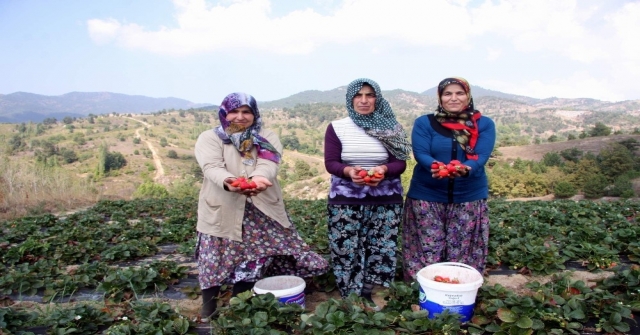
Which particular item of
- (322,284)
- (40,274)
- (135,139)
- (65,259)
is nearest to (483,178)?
(322,284)

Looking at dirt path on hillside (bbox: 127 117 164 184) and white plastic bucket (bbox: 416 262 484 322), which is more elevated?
white plastic bucket (bbox: 416 262 484 322)

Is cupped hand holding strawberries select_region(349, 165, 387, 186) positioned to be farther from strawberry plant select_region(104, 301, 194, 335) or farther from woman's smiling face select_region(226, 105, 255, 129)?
strawberry plant select_region(104, 301, 194, 335)

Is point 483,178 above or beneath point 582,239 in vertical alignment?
above

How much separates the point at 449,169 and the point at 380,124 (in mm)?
555

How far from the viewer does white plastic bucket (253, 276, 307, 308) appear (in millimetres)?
2596

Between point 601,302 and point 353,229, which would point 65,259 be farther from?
point 601,302

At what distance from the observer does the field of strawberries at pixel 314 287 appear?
7.55ft

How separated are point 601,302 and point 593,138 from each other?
35816 mm

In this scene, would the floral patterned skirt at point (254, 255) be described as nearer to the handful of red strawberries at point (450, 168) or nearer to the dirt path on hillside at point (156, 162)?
the handful of red strawberries at point (450, 168)

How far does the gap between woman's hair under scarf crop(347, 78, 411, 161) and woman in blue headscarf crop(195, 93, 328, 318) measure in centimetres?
60

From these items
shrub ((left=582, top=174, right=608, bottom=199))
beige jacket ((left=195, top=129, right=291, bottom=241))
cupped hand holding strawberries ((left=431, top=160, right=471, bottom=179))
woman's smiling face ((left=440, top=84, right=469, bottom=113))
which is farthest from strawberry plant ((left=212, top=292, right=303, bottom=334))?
shrub ((left=582, top=174, right=608, bottom=199))

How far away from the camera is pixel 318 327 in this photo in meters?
2.19

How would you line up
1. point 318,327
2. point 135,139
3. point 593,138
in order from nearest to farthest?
point 318,327
point 593,138
point 135,139

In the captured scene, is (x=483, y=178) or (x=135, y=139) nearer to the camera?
(x=483, y=178)
